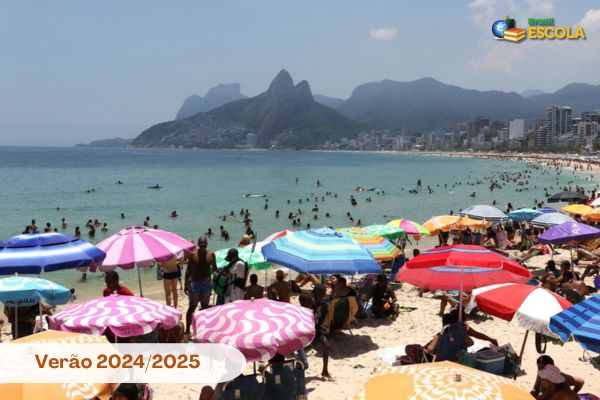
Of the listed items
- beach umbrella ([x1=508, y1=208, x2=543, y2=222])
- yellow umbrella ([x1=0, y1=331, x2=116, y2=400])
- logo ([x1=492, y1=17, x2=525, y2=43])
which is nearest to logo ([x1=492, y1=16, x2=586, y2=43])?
logo ([x1=492, y1=17, x2=525, y2=43])

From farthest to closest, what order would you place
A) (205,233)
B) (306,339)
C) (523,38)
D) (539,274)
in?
(523,38)
(205,233)
(539,274)
(306,339)

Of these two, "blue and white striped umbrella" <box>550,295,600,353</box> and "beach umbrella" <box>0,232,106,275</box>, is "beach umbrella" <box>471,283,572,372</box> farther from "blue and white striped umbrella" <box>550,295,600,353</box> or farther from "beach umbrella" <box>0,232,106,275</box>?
"beach umbrella" <box>0,232,106,275</box>

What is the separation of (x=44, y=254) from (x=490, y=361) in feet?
21.3

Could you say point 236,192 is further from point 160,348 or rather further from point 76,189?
point 160,348

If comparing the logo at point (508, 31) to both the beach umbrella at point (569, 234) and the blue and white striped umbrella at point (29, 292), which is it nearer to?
the beach umbrella at point (569, 234)

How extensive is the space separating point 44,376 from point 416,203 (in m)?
42.3

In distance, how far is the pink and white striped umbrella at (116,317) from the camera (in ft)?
16.7

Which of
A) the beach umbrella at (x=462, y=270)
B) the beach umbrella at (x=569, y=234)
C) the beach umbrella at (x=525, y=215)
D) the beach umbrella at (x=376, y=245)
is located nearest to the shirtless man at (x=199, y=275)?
the beach umbrella at (x=376, y=245)

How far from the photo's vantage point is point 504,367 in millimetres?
6617

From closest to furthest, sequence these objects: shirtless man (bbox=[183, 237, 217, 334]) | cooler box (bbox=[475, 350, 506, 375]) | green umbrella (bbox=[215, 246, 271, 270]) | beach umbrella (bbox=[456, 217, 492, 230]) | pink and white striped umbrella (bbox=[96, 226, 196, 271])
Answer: cooler box (bbox=[475, 350, 506, 375]) < pink and white striped umbrella (bbox=[96, 226, 196, 271]) < shirtless man (bbox=[183, 237, 217, 334]) < green umbrella (bbox=[215, 246, 271, 270]) < beach umbrella (bbox=[456, 217, 492, 230])

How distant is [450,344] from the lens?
619 centimetres

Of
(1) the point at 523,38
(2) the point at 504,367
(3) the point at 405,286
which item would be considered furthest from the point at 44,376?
(1) the point at 523,38

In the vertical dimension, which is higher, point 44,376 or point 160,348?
point 44,376

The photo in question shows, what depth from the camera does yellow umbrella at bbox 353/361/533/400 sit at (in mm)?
3367
